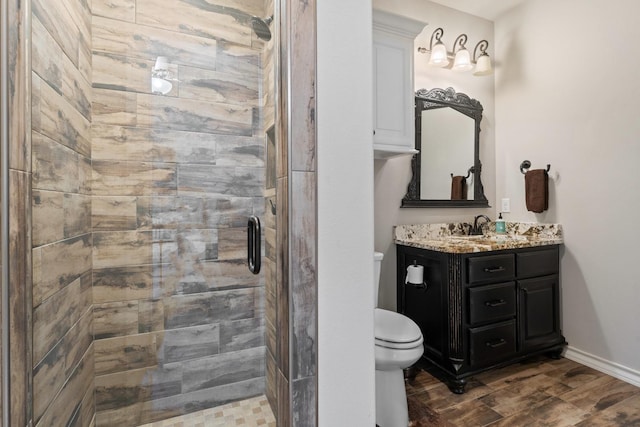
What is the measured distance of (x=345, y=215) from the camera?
938 mm

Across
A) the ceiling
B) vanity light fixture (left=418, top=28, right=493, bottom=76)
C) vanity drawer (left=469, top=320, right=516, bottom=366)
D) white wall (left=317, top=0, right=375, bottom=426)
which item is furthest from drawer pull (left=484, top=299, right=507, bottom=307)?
the ceiling

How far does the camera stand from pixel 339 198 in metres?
0.93

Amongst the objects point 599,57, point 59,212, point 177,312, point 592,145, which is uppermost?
point 599,57

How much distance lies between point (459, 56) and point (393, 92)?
912 mm

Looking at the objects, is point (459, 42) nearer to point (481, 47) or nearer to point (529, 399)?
point (481, 47)

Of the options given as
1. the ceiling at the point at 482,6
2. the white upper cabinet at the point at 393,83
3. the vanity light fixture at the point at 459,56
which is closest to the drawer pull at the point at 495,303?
the white upper cabinet at the point at 393,83

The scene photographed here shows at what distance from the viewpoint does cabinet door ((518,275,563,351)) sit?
2.12 metres

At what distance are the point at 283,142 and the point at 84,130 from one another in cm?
88

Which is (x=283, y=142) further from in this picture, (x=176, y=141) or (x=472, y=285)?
(x=472, y=285)

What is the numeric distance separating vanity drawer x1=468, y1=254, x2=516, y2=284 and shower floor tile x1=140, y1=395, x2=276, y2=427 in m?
1.36

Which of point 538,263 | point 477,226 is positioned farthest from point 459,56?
point 538,263

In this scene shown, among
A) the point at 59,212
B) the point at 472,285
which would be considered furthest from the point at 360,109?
the point at 472,285

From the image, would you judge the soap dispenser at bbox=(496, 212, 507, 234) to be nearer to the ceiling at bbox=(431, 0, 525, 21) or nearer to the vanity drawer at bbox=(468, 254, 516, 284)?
the vanity drawer at bbox=(468, 254, 516, 284)

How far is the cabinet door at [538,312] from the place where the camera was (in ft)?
6.97
